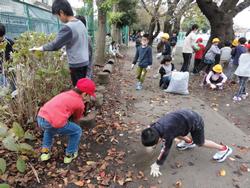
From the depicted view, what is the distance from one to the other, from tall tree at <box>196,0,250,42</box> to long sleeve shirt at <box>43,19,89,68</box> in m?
8.54

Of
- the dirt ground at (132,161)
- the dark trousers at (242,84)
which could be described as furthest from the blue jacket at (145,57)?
the dark trousers at (242,84)

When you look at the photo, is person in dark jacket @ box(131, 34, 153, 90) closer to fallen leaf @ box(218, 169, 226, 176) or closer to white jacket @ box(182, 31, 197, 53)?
white jacket @ box(182, 31, 197, 53)

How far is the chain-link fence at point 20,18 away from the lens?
4543mm

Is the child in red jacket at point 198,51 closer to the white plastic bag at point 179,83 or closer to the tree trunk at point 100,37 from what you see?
the white plastic bag at point 179,83

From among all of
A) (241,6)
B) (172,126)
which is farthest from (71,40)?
(241,6)

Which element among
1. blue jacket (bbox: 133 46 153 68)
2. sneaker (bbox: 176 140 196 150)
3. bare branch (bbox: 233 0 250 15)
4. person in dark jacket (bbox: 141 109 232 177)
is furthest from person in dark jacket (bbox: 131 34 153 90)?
bare branch (bbox: 233 0 250 15)

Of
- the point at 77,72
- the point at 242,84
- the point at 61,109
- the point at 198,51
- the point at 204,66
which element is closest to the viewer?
the point at 61,109

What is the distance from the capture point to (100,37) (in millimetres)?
9289

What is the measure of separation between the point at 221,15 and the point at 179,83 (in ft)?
18.7

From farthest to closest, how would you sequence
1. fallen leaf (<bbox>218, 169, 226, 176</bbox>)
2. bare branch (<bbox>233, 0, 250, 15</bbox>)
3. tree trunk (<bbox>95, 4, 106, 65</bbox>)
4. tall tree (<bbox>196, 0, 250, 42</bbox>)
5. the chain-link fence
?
bare branch (<bbox>233, 0, 250, 15</bbox>) < tall tree (<bbox>196, 0, 250, 42</bbox>) < tree trunk (<bbox>95, 4, 106, 65</bbox>) < the chain-link fence < fallen leaf (<bbox>218, 169, 226, 176</bbox>)

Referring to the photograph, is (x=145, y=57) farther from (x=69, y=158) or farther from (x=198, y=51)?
(x=69, y=158)

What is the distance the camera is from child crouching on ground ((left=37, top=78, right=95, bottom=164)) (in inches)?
113

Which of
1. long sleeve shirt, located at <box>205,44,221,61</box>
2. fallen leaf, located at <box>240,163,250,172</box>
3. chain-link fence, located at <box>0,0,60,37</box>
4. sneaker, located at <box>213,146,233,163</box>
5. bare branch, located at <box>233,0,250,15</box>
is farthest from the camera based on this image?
bare branch, located at <box>233,0,250,15</box>

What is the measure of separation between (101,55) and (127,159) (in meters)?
6.67
